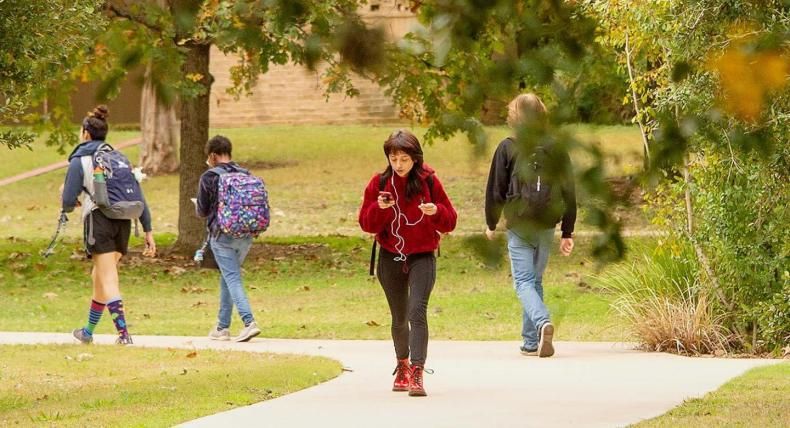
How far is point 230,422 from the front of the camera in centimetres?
841

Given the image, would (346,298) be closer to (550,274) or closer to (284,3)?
(550,274)

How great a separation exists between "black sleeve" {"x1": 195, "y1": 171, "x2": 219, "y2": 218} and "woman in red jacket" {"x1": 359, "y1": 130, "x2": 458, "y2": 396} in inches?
134

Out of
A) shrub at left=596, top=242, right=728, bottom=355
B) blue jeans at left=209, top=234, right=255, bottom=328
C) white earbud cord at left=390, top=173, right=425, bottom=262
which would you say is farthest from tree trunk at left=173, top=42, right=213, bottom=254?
white earbud cord at left=390, top=173, right=425, bottom=262

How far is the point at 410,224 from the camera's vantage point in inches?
378

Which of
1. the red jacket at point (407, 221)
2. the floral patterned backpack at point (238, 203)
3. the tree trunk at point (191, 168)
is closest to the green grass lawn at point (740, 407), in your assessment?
the red jacket at point (407, 221)

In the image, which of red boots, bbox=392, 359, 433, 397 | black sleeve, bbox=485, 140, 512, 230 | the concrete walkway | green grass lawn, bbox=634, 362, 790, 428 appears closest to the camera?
green grass lawn, bbox=634, 362, 790, 428

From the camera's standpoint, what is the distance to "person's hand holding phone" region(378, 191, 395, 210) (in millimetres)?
9414

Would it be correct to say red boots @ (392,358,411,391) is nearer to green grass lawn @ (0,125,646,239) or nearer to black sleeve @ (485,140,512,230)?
black sleeve @ (485,140,512,230)

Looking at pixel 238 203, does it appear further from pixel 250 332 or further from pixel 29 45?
pixel 29 45

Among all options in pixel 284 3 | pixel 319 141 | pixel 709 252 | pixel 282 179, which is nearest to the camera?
pixel 284 3

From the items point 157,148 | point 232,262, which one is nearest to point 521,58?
point 232,262

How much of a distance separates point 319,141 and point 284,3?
36290 mm

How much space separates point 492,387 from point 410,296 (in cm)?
87

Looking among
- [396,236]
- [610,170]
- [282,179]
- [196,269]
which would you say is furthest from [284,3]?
[282,179]
